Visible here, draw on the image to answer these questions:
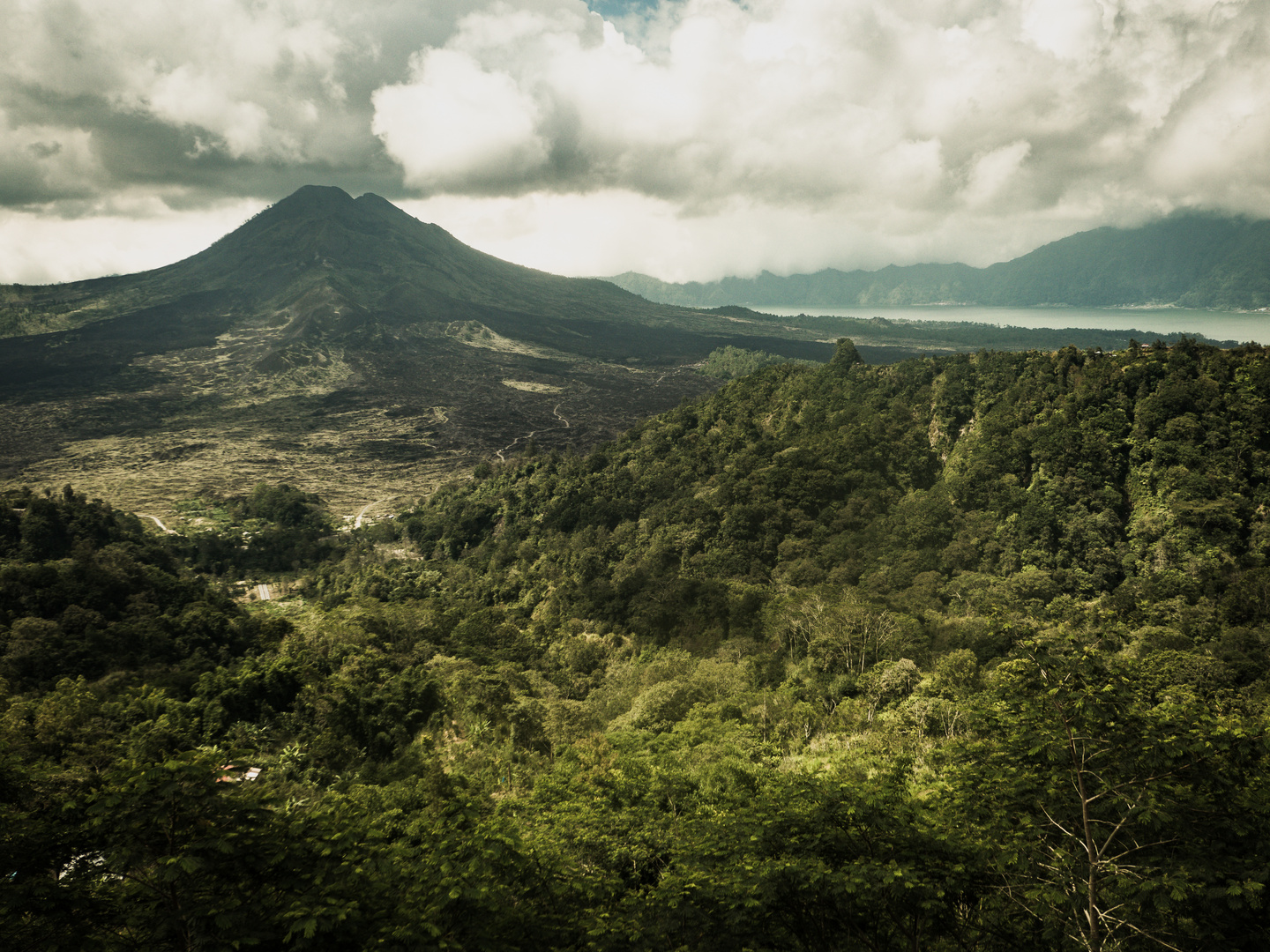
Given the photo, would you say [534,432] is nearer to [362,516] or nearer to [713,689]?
[362,516]

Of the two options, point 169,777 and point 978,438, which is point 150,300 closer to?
point 978,438

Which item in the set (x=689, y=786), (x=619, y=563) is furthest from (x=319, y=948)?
(x=619, y=563)

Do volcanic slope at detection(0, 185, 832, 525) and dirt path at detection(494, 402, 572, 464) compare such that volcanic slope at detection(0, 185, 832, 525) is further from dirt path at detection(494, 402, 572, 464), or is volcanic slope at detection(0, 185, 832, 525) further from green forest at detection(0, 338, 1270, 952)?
green forest at detection(0, 338, 1270, 952)

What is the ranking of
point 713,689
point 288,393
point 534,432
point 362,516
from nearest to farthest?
1. point 713,689
2. point 362,516
3. point 534,432
4. point 288,393

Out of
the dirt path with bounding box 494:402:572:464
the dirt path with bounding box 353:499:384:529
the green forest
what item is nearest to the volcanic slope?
the dirt path with bounding box 494:402:572:464

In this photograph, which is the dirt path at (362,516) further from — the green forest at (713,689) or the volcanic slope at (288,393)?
the green forest at (713,689)

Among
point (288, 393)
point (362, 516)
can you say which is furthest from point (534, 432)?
point (288, 393)
